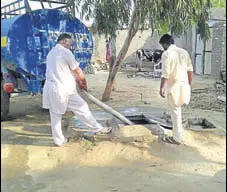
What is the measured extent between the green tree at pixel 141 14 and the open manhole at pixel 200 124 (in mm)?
2046

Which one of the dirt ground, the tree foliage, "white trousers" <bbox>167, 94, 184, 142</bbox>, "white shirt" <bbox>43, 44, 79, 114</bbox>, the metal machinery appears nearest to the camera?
the dirt ground

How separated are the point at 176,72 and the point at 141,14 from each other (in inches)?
76.4

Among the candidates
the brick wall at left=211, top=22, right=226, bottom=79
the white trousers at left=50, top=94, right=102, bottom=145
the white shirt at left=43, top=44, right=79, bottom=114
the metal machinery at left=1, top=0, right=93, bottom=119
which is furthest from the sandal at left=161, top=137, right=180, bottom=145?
the brick wall at left=211, top=22, right=226, bottom=79

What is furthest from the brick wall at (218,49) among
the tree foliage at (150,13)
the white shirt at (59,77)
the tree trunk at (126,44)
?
the white shirt at (59,77)

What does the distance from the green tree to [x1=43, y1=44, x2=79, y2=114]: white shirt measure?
1709 mm

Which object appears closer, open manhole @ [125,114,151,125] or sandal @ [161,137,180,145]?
sandal @ [161,137,180,145]

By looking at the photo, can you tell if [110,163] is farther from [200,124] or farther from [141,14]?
[141,14]

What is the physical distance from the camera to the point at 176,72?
4.42 m

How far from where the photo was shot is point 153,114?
6043mm

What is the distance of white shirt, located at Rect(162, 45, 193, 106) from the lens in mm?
4375

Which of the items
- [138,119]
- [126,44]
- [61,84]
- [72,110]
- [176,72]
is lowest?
[138,119]

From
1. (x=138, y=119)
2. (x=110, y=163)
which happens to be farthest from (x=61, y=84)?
(x=138, y=119)

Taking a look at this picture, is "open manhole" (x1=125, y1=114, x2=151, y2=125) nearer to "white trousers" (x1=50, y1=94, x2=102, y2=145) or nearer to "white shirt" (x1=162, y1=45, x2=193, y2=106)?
"white trousers" (x1=50, y1=94, x2=102, y2=145)

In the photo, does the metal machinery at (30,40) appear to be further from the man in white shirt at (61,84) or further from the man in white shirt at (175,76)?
the man in white shirt at (175,76)
